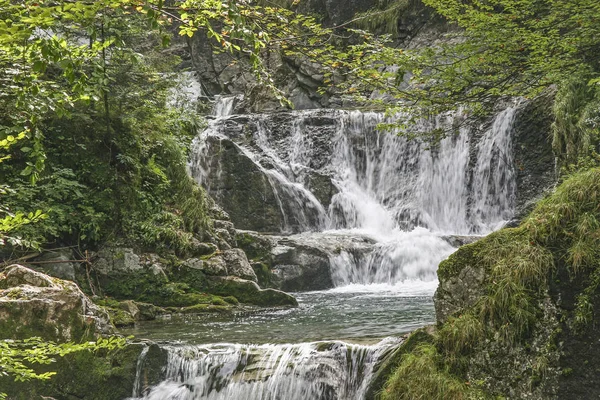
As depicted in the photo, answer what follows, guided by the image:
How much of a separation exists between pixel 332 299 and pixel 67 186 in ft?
19.2

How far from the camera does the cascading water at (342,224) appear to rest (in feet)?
19.3

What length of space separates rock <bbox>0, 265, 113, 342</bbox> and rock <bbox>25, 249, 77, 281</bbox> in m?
2.34

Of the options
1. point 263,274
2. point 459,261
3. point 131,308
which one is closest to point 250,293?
point 263,274

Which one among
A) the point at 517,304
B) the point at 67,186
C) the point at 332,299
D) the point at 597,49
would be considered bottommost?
the point at 332,299

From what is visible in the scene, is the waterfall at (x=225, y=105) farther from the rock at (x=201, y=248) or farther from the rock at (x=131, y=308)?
the rock at (x=131, y=308)

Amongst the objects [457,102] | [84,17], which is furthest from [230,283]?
[84,17]

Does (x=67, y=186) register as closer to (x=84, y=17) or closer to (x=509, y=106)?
(x=84, y=17)

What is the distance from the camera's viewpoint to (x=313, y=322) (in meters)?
8.16

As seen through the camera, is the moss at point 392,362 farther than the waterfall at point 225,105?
No

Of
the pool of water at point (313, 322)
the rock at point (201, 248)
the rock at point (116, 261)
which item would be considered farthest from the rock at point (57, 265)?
the rock at point (201, 248)

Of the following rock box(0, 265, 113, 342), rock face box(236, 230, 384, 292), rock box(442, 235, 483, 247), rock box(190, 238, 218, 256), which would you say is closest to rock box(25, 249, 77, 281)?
rock box(0, 265, 113, 342)

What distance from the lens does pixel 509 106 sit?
16.5 metres

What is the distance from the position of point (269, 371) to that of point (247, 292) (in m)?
4.58

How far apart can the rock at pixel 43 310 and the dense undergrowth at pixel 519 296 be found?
155 inches
